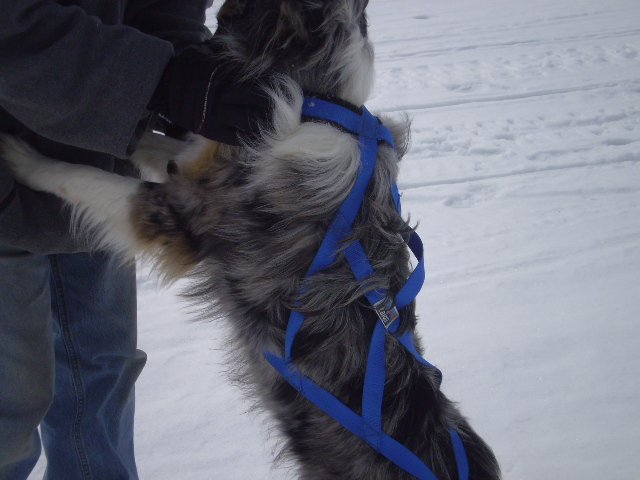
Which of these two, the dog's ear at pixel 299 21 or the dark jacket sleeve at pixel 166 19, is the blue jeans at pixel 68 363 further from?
the dog's ear at pixel 299 21

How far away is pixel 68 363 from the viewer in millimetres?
1656

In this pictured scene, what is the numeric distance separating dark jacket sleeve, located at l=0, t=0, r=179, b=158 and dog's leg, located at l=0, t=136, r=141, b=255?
0.24 metres

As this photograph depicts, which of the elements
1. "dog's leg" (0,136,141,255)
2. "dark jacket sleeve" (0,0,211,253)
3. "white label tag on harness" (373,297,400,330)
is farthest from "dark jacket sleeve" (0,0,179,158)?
"white label tag on harness" (373,297,400,330)

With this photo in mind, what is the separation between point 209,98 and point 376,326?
2.38 ft

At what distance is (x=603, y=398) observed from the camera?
7.88 ft

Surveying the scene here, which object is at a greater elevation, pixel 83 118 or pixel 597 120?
pixel 83 118

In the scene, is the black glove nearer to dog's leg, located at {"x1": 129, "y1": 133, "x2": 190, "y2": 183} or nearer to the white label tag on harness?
dog's leg, located at {"x1": 129, "y1": 133, "x2": 190, "y2": 183}

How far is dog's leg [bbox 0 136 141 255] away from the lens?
1481mm

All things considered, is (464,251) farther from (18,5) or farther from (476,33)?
(476,33)

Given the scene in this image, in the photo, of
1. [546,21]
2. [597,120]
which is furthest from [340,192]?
[546,21]

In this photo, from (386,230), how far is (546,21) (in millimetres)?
6675

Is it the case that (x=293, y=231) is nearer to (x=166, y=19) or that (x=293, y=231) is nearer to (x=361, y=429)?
(x=361, y=429)

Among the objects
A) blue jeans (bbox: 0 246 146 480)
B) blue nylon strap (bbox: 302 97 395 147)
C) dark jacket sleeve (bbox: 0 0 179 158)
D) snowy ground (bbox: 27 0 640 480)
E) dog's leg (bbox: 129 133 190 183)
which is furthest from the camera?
snowy ground (bbox: 27 0 640 480)

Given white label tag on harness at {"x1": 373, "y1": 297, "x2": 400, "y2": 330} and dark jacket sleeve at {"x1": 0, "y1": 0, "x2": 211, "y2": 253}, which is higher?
dark jacket sleeve at {"x1": 0, "y1": 0, "x2": 211, "y2": 253}
